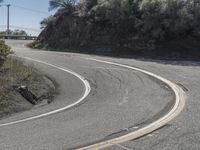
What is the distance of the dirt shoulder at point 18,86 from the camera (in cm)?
1492

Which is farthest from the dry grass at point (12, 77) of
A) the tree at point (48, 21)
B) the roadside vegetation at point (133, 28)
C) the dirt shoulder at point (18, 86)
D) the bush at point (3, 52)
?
the tree at point (48, 21)

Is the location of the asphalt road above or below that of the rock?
above

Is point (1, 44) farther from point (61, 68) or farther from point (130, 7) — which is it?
point (130, 7)

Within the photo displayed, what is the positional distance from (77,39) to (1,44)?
665 inches

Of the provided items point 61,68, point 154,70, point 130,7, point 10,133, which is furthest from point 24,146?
point 130,7

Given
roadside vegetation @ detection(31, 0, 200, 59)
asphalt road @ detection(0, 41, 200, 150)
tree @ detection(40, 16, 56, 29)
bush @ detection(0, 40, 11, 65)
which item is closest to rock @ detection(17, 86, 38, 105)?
asphalt road @ detection(0, 41, 200, 150)

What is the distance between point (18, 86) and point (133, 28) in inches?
740

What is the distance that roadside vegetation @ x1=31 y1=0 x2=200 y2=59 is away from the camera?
30.8m

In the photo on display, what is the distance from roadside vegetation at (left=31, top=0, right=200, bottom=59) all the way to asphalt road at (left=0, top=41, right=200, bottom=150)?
32.3ft

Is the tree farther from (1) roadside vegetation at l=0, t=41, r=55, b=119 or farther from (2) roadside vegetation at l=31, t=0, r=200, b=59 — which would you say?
(1) roadside vegetation at l=0, t=41, r=55, b=119

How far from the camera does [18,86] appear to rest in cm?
1686

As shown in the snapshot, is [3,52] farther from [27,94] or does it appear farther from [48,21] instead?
[48,21]

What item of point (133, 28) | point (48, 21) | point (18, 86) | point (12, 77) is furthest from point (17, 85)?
point (48, 21)

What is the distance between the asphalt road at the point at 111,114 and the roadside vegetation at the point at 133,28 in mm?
9835
